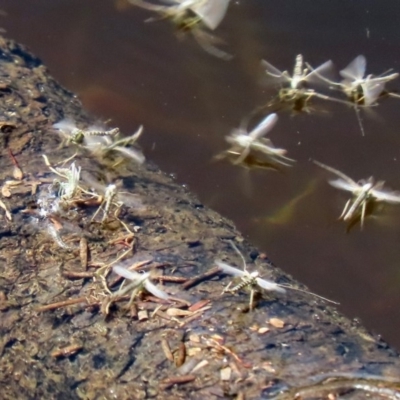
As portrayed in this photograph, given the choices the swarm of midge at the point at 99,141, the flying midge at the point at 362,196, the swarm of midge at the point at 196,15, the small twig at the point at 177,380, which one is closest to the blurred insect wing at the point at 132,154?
the swarm of midge at the point at 99,141

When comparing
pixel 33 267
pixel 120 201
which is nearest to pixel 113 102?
pixel 120 201

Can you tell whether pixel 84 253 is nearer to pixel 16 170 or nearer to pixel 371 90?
pixel 16 170

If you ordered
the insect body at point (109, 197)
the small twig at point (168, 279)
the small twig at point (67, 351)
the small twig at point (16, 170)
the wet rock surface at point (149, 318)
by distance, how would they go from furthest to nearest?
the small twig at point (16, 170) < the insect body at point (109, 197) < the small twig at point (168, 279) < the small twig at point (67, 351) < the wet rock surface at point (149, 318)

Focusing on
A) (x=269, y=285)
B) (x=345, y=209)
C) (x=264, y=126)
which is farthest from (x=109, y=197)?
(x=345, y=209)

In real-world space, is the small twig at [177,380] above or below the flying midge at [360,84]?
below

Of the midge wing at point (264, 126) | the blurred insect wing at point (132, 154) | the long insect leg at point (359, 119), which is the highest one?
the long insect leg at point (359, 119)

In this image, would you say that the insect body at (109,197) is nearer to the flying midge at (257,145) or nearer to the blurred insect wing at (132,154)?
the blurred insect wing at (132,154)

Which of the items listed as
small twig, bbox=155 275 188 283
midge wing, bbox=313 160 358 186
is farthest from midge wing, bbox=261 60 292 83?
small twig, bbox=155 275 188 283
